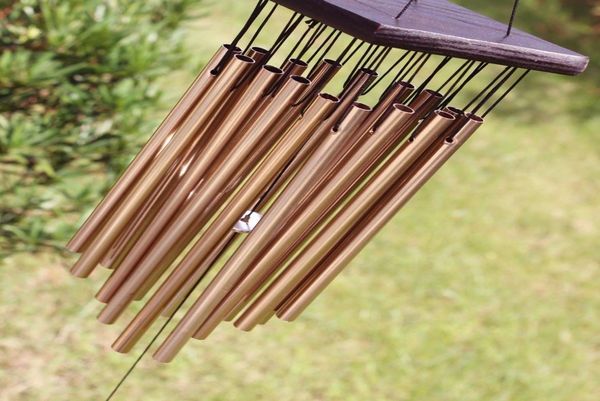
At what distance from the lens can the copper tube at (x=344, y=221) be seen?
2.45m

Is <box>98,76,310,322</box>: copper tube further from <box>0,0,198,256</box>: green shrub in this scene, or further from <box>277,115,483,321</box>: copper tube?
<box>0,0,198,256</box>: green shrub

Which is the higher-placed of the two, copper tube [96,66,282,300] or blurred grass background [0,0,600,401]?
copper tube [96,66,282,300]

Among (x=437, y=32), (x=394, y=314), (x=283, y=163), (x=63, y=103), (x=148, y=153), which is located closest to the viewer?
(x=437, y=32)

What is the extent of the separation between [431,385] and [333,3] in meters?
3.23

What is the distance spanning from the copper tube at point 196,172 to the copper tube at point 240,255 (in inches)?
9.4

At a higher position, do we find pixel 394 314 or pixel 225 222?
pixel 225 222

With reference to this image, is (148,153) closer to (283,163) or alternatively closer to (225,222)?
(225,222)

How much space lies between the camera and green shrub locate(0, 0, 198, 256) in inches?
189

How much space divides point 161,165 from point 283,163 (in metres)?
0.41

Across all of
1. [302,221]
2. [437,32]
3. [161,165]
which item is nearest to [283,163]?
[302,221]

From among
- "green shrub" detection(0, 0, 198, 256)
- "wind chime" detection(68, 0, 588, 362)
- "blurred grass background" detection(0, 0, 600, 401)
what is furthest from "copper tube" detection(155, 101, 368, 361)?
"green shrub" detection(0, 0, 198, 256)

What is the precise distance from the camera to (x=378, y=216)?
2641 mm

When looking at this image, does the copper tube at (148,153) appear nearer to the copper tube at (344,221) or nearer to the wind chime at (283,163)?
the wind chime at (283,163)

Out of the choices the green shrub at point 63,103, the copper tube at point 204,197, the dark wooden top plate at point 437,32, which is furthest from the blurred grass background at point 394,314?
the dark wooden top plate at point 437,32
